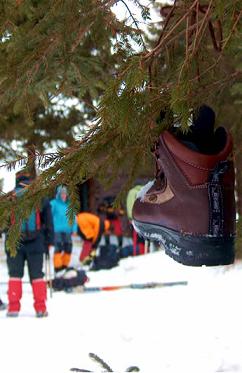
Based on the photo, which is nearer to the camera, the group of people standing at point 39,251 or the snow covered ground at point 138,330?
the snow covered ground at point 138,330

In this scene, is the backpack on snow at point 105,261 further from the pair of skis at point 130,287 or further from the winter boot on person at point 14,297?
the winter boot on person at point 14,297

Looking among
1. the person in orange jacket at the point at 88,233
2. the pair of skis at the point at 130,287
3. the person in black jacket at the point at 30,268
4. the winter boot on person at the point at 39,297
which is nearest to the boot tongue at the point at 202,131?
the person in black jacket at the point at 30,268

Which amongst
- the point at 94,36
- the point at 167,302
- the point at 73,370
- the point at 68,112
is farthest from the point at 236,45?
the point at 68,112

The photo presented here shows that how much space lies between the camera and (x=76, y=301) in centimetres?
860

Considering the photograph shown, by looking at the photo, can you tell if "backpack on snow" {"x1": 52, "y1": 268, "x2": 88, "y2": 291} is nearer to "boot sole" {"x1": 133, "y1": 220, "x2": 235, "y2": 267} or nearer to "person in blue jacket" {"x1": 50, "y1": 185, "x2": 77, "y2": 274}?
"person in blue jacket" {"x1": 50, "y1": 185, "x2": 77, "y2": 274}

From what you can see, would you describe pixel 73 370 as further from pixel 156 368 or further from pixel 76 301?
pixel 76 301

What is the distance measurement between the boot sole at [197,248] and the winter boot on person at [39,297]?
492 cm

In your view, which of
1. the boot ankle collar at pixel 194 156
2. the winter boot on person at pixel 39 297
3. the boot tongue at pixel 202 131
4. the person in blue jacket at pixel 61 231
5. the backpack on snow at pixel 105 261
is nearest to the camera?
the boot ankle collar at pixel 194 156

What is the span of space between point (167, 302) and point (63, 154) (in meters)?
5.48

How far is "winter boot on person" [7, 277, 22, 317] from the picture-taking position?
739 centimetres

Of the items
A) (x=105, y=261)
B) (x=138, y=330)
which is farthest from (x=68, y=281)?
(x=138, y=330)

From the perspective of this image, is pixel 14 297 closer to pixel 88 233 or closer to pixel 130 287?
pixel 130 287

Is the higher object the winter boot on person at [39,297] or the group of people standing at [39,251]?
the group of people standing at [39,251]

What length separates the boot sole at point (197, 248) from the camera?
260 centimetres
